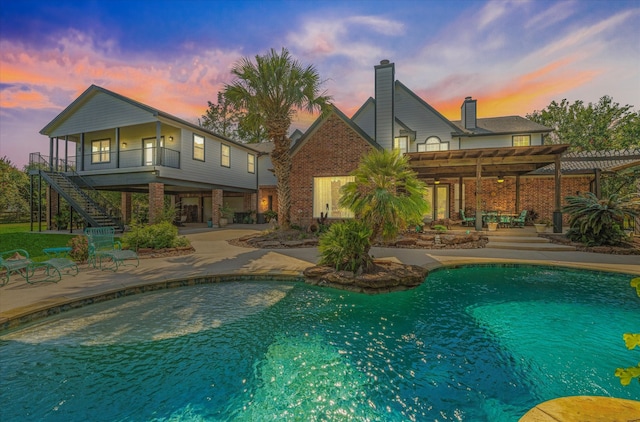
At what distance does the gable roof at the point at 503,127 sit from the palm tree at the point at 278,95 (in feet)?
37.8

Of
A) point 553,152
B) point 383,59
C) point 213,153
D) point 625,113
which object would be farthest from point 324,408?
point 625,113

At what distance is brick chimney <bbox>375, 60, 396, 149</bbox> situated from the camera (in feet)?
47.0

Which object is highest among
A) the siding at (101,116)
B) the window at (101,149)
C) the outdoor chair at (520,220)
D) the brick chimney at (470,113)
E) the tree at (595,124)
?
the tree at (595,124)

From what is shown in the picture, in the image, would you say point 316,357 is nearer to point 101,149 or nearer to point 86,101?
point 101,149

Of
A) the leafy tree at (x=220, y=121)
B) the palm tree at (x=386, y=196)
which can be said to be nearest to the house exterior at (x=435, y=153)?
the palm tree at (x=386, y=196)

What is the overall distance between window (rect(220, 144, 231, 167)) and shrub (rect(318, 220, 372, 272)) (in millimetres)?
15326

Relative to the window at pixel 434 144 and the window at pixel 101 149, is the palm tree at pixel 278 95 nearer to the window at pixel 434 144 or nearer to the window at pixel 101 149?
the window at pixel 434 144

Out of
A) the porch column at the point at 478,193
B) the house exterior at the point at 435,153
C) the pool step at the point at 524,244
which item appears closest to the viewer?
the pool step at the point at 524,244

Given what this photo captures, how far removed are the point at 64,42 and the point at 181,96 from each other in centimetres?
723

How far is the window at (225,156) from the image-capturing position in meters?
Answer: 19.8

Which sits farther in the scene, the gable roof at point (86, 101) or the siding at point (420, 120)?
the siding at point (420, 120)

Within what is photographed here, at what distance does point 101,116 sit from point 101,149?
240 centimetres

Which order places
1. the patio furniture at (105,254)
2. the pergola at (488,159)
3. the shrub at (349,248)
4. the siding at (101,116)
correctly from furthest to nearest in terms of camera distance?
1. the siding at (101,116)
2. the pergola at (488,159)
3. the patio furniture at (105,254)
4. the shrub at (349,248)

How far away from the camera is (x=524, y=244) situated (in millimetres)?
10828
